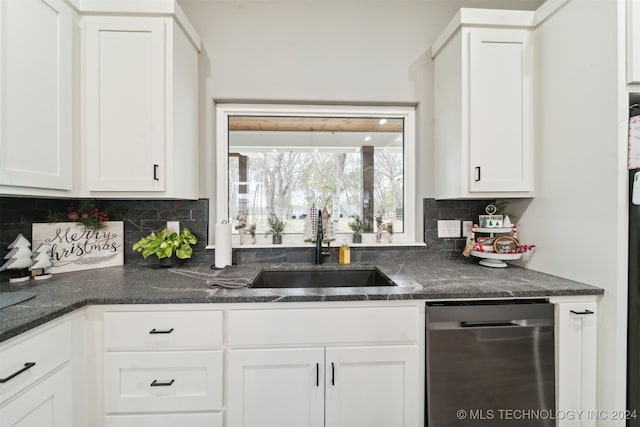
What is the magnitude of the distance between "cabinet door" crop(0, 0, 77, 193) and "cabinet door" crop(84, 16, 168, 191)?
9cm

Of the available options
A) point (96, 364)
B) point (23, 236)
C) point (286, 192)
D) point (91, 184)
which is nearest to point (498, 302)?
point (286, 192)

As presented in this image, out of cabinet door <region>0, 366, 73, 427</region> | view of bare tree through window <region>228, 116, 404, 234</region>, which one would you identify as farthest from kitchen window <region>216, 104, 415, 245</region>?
cabinet door <region>0, 366, 73, 427</region>

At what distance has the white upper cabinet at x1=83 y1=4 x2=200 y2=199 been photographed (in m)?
1.49

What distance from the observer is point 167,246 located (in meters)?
1.70

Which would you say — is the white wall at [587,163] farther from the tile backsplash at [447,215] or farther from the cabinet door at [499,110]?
the tile backsplash at [447,215]

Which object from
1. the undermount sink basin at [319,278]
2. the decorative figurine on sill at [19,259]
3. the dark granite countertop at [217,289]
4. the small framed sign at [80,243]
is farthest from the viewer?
the undermount sink basin at [319,278]

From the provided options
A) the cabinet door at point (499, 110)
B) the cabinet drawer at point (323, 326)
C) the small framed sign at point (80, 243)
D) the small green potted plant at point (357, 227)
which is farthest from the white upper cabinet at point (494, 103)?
the small framed sign at point (80, 243)

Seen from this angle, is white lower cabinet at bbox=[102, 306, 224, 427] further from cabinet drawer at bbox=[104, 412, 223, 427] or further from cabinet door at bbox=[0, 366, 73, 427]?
cabinet door at bbox=[0, 366, 73, 427]

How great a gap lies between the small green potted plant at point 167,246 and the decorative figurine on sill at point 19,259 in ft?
1.54

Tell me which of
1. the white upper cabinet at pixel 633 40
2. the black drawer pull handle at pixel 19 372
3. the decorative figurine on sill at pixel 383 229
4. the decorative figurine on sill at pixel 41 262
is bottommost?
the black drawer pull handle at pixel 19 372

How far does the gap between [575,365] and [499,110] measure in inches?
54.0

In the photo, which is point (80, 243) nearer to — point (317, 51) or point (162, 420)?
point (162, 420)

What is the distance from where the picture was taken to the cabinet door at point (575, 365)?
1300mm

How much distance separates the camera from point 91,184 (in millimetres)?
1497
